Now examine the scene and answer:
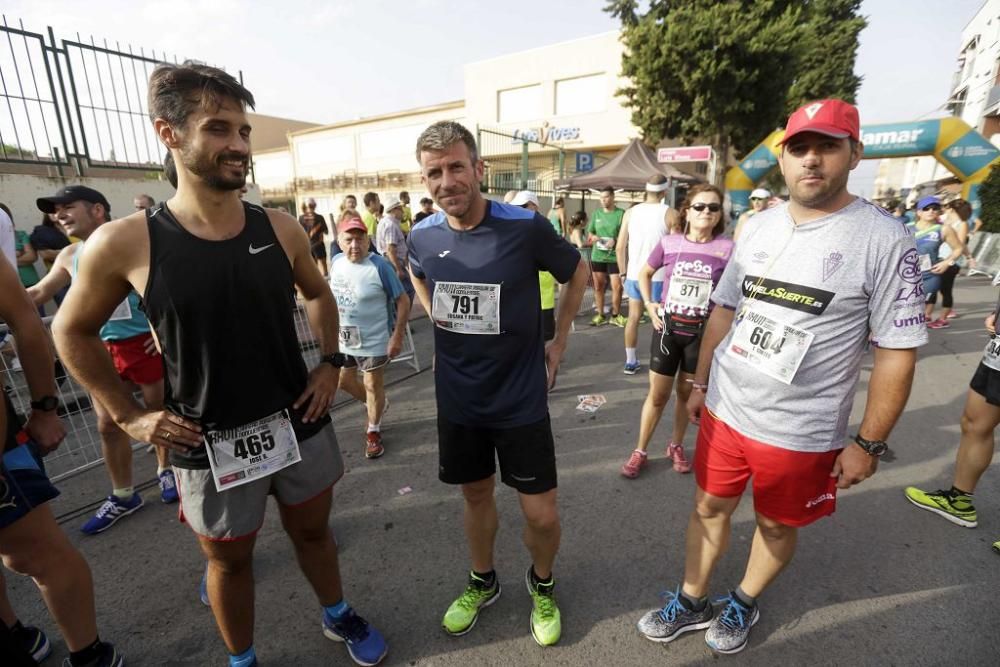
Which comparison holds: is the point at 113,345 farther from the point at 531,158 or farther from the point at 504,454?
the point at 531,158

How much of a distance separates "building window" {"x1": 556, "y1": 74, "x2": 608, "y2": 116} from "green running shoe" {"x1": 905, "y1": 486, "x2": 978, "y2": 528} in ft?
88.7

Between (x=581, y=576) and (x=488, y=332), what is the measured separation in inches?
59.1

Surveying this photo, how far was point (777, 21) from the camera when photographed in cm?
1675

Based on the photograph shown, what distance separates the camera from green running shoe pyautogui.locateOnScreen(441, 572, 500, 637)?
2.20 meters

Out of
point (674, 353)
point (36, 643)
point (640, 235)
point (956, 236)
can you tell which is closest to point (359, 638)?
point (36, 643)

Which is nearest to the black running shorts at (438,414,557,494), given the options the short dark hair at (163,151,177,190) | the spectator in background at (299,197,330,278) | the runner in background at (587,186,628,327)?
the short dark hair at (163,151,177,190)

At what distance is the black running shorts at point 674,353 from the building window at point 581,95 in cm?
2660

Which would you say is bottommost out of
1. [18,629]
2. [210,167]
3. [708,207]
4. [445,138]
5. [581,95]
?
[18,629]

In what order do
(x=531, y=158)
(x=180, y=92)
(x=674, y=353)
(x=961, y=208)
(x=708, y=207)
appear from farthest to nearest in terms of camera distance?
(x=531, y=158), (x=961, y=208), (x=674, y=353), (x=708, y=207), (x=180, y=92)

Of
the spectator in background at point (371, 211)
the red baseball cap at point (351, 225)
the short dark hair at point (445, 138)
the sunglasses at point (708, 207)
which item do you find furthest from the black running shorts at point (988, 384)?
the spectator in background at point (371, 211)

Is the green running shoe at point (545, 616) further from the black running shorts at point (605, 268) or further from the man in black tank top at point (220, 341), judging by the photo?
the black running shorts at point (605, 268)

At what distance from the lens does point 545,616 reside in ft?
7.14

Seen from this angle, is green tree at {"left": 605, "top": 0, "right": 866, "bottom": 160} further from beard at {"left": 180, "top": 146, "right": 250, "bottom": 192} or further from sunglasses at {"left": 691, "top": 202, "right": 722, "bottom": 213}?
beard at {"left": 180, "top": 146, "right": 250, "bottom": 192}

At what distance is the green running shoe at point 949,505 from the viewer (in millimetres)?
2869
